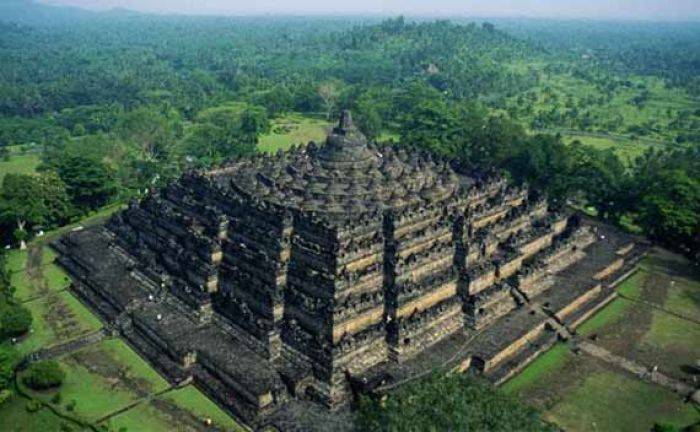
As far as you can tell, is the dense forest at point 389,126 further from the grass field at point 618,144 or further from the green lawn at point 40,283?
the green lawn at point 40,283

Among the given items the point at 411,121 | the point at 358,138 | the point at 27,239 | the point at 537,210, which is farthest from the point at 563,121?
the point at 27,239

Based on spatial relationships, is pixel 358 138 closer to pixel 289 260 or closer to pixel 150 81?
pixel 289 260

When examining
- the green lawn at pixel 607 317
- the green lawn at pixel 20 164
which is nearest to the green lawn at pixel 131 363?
the green lawn at pixel 607 317

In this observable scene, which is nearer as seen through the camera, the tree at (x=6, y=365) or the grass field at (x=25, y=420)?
the grass field at (x=25, y=420)

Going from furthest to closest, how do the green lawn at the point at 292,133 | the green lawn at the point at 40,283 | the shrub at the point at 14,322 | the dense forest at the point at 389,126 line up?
the green lawn at the point at 292,133 < the dense forest at the point at 389,126 < the green lawn at the point at 40,283 < the shrub at the point at 14,322

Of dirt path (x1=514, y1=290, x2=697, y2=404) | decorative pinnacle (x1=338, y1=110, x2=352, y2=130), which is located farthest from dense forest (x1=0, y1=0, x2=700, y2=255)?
dirt path (x1=514, y1=290, x2=697, y2=404)

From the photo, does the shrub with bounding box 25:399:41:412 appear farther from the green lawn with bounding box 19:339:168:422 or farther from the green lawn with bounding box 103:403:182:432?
the green lawn with bounding box 103:403:182:432
